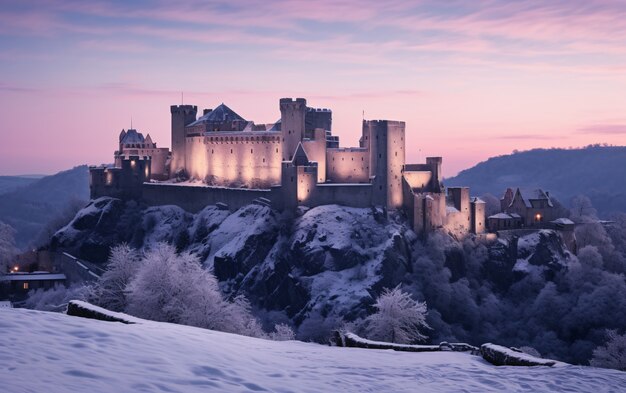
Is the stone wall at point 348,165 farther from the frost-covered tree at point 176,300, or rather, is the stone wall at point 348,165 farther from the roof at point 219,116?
the frost-covered tree at point 176,300

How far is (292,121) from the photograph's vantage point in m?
83.8

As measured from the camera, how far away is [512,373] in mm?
17438

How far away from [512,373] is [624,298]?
64139 millimetres

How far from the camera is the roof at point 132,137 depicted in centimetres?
9844

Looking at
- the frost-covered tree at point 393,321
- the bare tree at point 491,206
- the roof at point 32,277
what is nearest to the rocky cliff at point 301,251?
the roof at point 32,277

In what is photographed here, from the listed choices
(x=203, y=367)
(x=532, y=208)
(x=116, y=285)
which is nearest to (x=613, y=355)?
(x=532, y=208)

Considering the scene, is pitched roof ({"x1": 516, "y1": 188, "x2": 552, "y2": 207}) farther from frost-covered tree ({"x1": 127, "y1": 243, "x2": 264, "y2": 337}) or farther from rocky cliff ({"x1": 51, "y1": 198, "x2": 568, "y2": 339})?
frost-covered tree ({"x1": 127, "y1": 243, "x2": 264, "y2": 337})

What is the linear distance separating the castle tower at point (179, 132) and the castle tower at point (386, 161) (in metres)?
26.2

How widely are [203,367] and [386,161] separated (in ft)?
215

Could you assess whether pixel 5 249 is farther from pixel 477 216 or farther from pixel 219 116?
pixel 477 216

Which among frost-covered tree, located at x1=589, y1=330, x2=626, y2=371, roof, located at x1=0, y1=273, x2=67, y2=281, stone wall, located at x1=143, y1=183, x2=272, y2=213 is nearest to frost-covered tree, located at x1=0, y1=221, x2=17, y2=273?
roof, located at x1=0, y1=273, x2=67, y2=281

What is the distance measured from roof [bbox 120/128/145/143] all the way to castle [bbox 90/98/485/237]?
92.6 inches

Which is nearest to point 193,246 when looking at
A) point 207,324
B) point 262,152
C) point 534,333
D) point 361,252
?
point 262,152

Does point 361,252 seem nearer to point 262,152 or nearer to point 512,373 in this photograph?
point 262,152
